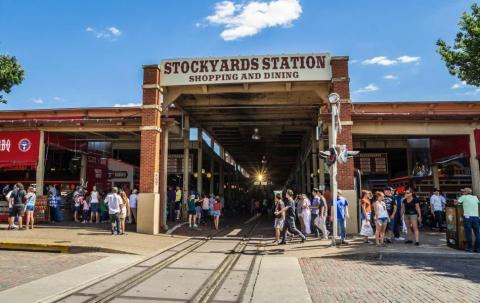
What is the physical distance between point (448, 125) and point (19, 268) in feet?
54.8

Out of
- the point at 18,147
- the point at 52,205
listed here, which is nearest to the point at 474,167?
the point at 52,205

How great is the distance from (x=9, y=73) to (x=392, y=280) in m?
18.9

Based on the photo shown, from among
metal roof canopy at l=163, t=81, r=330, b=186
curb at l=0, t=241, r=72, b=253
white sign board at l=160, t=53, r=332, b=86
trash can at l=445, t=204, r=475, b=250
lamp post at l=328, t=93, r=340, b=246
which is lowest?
curb at l=0, t=241, r=72, b=253

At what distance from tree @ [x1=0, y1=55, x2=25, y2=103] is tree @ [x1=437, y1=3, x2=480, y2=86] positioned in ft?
63.8

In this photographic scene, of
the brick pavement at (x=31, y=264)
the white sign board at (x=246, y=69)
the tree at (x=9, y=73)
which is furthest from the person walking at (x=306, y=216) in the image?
the tree at (x=9, y=73)

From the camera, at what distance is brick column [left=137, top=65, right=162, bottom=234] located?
14398mm

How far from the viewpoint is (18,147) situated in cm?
1733

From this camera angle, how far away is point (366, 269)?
8539 millimetres

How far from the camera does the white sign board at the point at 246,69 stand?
15.3 m

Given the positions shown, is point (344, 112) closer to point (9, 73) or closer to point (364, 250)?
point (364, 250)

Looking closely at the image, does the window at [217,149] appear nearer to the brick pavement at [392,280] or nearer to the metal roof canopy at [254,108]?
the metal roof canopy at [254,108]

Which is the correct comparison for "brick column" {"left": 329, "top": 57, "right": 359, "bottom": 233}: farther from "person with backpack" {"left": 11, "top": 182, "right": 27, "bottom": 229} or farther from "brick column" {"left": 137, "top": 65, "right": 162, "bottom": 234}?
"person with backpack" {"left": 11, "top": 182, "right": 27, "bottom": 229}

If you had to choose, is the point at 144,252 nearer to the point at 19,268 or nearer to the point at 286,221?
the point at 19,268

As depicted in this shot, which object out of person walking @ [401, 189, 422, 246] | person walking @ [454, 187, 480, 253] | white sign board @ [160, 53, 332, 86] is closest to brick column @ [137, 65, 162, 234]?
white sign board @ [160, 53, 332, 86]
